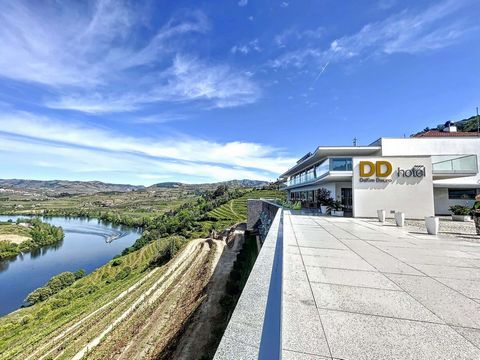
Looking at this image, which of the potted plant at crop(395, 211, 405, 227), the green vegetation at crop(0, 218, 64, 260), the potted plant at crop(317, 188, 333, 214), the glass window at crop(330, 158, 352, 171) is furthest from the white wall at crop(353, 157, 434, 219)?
the green vegetation at crop(0, 218, 64, 260)

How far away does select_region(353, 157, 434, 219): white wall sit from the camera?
15.1m

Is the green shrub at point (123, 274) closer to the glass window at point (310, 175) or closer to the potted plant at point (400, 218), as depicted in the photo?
the glass window at point (310, 175)

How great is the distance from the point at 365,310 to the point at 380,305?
0.95 ft

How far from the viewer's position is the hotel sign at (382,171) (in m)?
15.2

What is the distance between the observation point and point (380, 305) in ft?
9.80

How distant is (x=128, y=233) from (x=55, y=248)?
26802mm

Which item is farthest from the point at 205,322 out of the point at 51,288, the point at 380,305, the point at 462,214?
the point at 51,288

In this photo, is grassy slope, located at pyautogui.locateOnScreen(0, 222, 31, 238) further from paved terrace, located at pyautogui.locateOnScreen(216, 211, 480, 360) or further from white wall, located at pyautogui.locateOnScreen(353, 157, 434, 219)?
paved terrace, located at pyautogui.locateOnScreen(216, 211, 480, 360)

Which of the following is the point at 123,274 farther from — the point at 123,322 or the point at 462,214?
the point at 462,214

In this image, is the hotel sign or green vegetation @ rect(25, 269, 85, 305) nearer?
the hotel sign

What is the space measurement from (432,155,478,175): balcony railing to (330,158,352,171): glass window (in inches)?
224

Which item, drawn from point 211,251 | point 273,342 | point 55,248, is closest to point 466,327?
point 273,342

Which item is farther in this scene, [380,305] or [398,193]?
[398,193]

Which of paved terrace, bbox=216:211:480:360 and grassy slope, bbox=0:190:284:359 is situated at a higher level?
paved terrace, bbox=216:211:480:360
